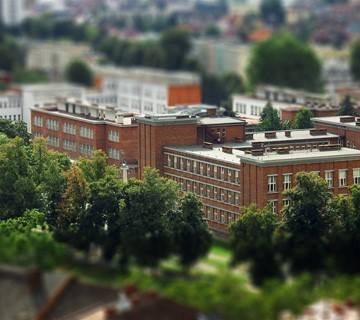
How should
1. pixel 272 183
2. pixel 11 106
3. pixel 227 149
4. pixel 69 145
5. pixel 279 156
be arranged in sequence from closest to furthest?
pixel 272 183
pixel 279 156
pixel 227 149
pixel 69 145
pixel 11 106

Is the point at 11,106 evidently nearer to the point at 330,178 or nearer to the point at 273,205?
the point at 330,178

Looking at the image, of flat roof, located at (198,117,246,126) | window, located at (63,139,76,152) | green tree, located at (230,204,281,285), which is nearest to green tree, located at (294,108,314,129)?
flat roof, located at (198,117,246,126)

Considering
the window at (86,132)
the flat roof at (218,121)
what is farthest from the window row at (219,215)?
the window at (86,132)

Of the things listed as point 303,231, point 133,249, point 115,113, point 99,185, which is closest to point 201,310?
point 133,249

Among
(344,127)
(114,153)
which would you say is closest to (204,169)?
(344,127)

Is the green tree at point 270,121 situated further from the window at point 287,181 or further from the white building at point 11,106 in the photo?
the white building at point 11,106

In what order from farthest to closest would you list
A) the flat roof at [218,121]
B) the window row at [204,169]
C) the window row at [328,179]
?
the flat roof at [218,121] < the window row at [204,169] < the window row at [328,179]
